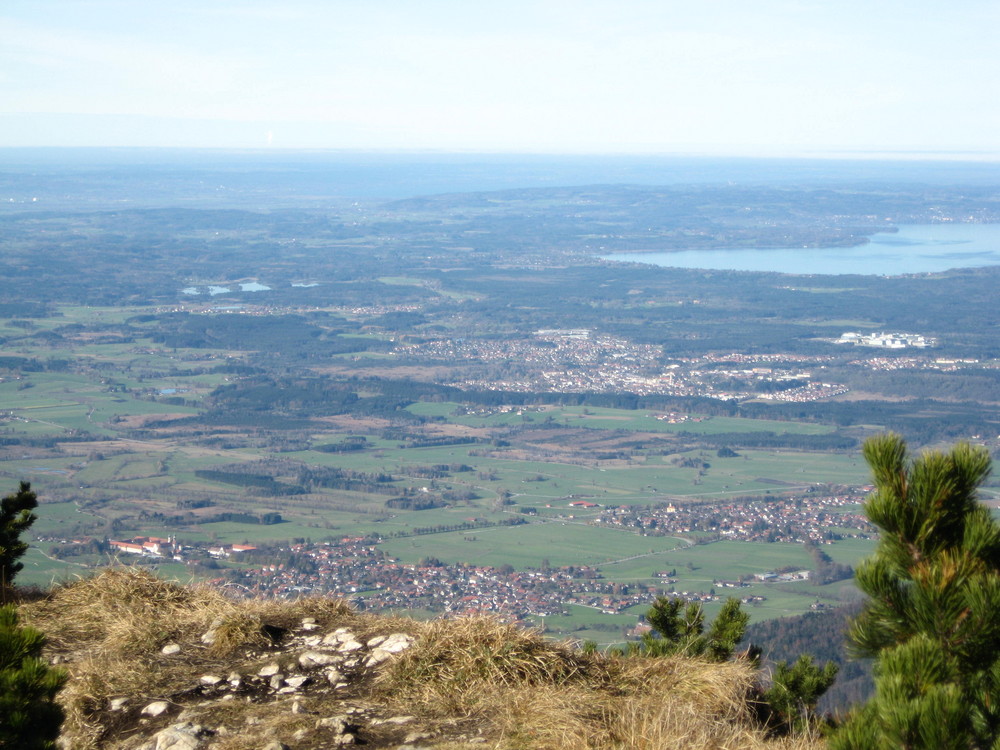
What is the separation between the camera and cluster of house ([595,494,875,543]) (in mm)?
27359

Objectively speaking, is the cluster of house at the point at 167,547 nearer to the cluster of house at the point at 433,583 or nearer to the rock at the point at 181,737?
the cluster of house at the point at 433,583

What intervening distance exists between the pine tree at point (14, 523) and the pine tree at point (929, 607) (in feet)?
15.9

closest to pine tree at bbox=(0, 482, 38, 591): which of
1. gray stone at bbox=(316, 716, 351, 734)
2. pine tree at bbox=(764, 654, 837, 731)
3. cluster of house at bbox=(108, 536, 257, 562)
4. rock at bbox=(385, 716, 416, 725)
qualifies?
gray stone at bbox=(316, 716, 351, 734)

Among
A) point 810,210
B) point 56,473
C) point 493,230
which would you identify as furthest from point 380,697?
point 810,210

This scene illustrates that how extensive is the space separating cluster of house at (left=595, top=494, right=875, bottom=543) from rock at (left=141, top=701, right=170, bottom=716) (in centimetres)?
2398

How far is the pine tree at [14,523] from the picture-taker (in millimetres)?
6039

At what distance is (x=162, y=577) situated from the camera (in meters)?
5.75

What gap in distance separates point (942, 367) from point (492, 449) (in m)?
28.8

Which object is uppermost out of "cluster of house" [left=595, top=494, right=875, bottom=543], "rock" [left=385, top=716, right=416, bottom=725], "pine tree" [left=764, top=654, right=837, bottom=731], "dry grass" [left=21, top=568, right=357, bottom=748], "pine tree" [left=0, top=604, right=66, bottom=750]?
"pine tree" [left=0, top=604, right=66, bottom=750]

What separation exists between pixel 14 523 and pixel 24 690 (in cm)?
375

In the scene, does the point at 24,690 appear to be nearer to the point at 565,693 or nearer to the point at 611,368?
the point at 565,693

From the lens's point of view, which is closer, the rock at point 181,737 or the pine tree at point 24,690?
the pine tree at point 24,690

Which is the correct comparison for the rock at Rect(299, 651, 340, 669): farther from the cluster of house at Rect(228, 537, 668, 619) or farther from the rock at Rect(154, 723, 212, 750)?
the cluster of house at Rect(228, 537, 668, 619)

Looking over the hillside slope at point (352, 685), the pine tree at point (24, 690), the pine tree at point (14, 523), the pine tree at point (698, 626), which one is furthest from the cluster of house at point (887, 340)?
the pine tree at point (24, 690)
